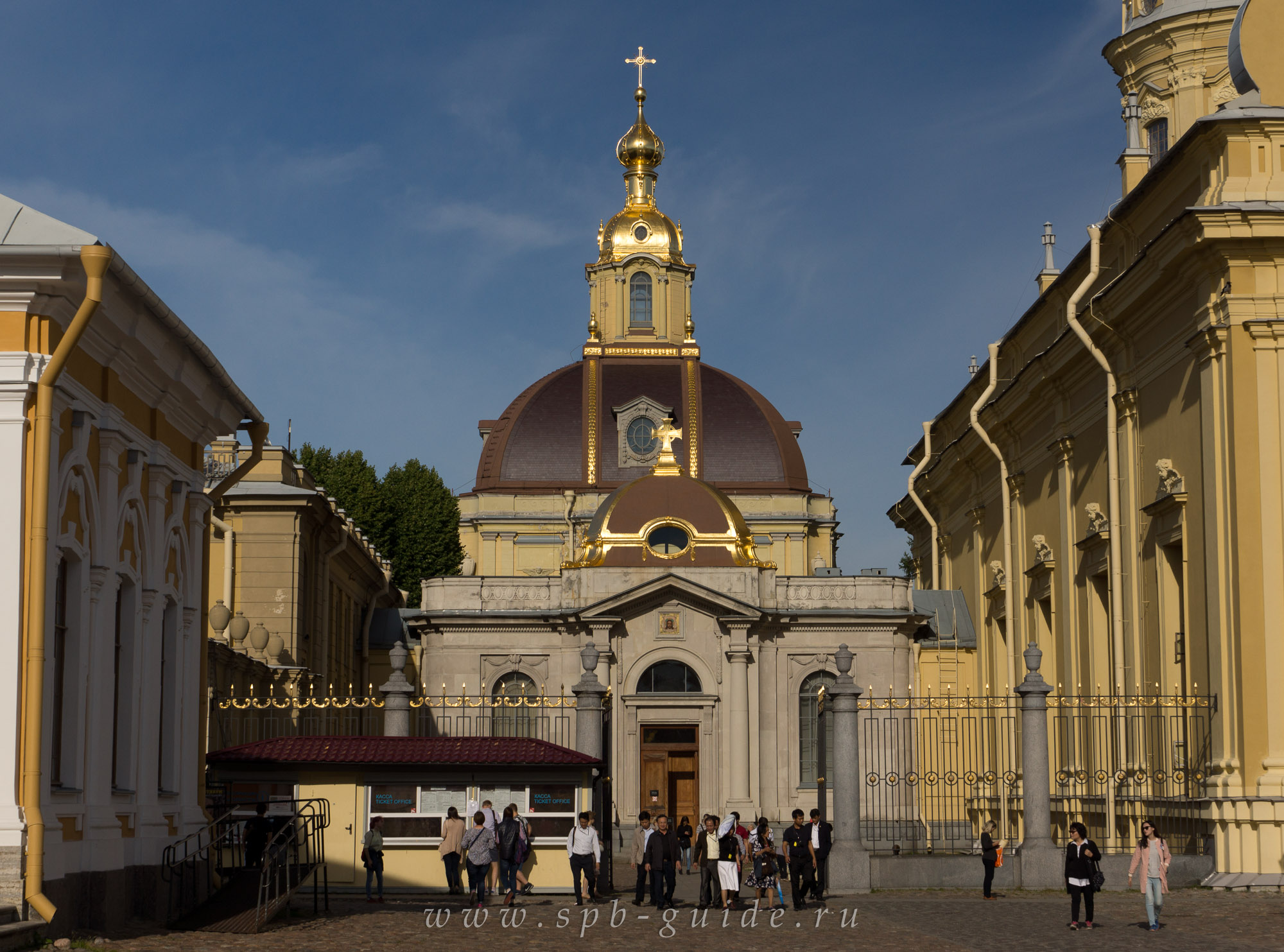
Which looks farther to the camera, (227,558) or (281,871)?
(227,558)

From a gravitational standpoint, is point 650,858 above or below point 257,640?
below

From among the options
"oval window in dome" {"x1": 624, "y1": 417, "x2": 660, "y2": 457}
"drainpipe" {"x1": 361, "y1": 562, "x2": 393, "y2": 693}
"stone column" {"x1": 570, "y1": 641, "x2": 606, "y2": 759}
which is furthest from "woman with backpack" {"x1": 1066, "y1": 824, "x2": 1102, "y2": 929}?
"oval window in dome" {"x1": 624, "y1": 417, "x2": 660, "y2": 457}

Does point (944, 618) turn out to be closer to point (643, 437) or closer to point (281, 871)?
point (643, 437)

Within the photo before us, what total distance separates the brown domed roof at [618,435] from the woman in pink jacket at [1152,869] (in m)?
44.4

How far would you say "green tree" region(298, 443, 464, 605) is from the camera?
220 ft

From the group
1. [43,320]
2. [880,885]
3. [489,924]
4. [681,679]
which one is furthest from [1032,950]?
[681,679]

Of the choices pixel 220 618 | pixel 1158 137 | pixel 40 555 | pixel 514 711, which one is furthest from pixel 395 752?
pixel 1158 137

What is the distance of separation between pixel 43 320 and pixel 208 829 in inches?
316

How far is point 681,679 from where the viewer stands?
43.8 meters

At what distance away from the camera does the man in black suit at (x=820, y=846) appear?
22.2 metres

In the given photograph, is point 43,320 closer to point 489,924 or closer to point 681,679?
point 489,924

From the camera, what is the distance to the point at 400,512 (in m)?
68.5

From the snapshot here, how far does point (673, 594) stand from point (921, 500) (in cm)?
861

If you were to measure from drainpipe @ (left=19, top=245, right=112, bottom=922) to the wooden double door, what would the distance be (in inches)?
1170
